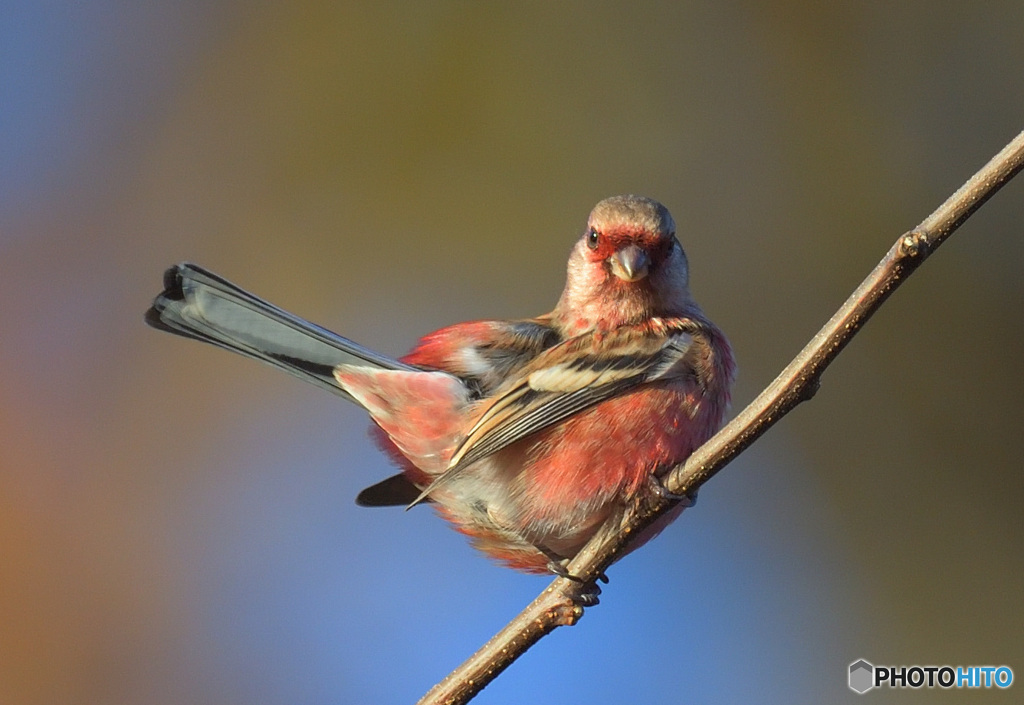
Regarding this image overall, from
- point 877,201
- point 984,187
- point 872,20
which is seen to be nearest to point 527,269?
point 877,201

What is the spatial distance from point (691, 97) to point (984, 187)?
3738mm

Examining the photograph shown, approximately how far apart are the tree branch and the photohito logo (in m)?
2.56

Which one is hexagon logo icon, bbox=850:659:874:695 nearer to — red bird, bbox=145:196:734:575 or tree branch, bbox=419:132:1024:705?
red bird, bbox=145:196:734:575

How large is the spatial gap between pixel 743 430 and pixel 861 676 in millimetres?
3034

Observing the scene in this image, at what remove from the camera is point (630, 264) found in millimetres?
3363

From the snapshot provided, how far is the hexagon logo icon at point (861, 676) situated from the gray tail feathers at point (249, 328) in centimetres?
274

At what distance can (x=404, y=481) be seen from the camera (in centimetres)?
364

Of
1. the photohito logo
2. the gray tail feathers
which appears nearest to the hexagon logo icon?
the photohito logo

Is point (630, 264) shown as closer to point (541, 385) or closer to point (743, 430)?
point (541, 385)

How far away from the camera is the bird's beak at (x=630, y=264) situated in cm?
335

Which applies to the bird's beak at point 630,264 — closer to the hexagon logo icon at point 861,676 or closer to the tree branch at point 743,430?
the tree branch at point 743,430

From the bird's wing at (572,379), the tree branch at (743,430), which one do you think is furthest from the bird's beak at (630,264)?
the tree branch at (743,430)

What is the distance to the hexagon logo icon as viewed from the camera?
477 centimetres

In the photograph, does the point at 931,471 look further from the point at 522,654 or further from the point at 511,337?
the point at 522,654
